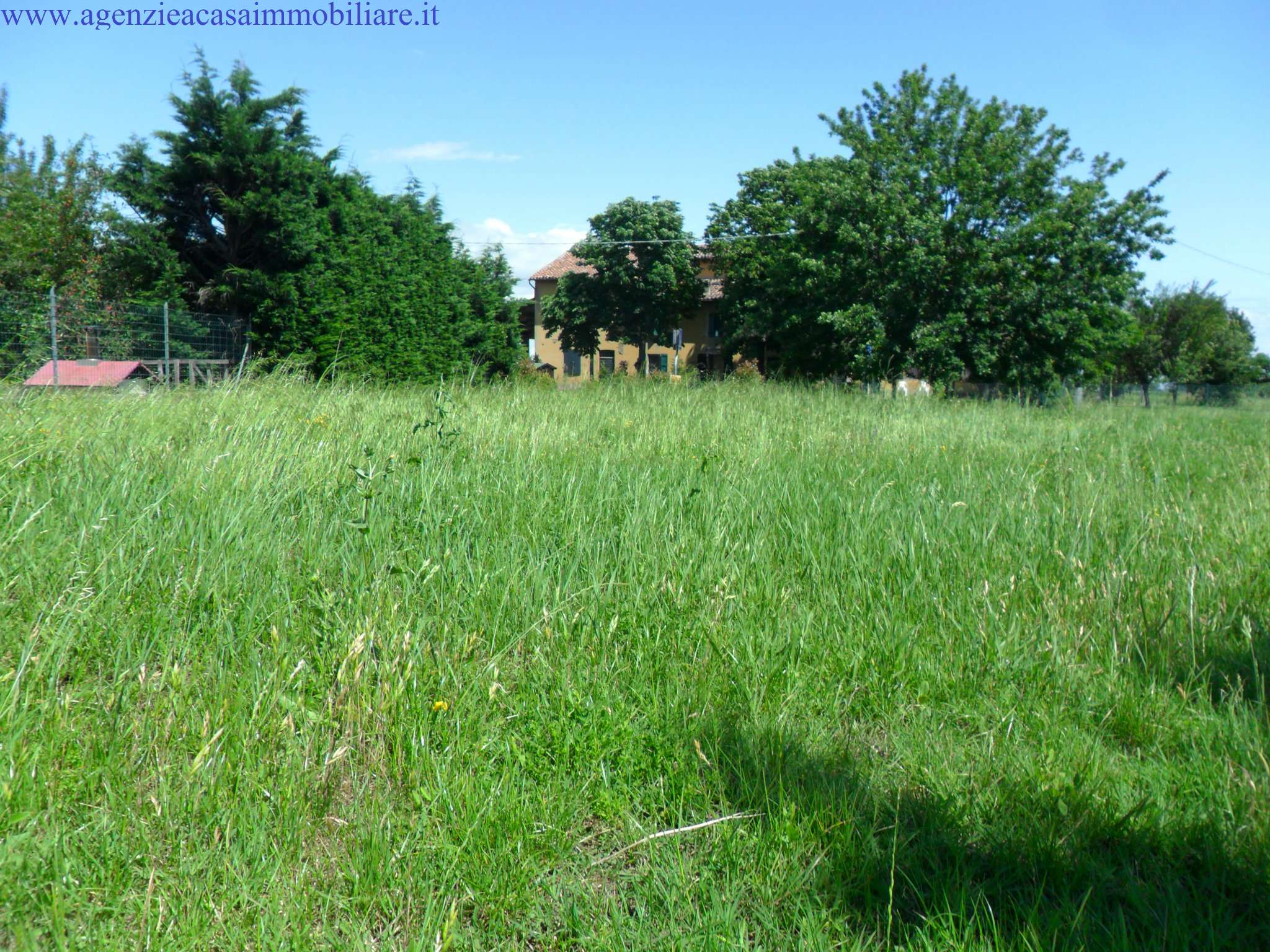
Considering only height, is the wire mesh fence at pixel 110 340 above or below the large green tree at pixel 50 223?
below

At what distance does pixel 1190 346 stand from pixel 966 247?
3757cm

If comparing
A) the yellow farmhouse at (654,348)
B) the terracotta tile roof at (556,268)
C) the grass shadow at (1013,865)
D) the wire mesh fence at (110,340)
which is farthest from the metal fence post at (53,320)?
the terracotta tile roof at (556,268)

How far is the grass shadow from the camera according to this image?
1.81 metres

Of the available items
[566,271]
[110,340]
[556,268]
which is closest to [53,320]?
[110,340]

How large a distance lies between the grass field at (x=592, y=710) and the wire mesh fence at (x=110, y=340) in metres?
7.91

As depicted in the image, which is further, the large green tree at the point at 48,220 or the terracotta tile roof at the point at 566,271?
the terracotta tile roof at the point at 566,271

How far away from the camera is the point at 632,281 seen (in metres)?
47.7

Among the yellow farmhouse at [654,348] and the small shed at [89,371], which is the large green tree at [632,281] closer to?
Result: the yellow farmhouse at [654,348]

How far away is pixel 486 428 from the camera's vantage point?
6039 millimetres

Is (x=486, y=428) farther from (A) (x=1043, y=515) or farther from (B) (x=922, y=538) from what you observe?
(A) (x=1043, y=515)

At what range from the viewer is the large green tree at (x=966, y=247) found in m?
20.5

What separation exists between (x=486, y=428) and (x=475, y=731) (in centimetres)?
377

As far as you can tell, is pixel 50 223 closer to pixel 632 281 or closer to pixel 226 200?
pixel 226 200

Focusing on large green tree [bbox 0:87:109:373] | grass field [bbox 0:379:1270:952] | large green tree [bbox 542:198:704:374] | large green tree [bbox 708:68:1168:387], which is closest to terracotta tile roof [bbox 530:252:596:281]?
→ large green tree [bbox 542:198:704:374]
